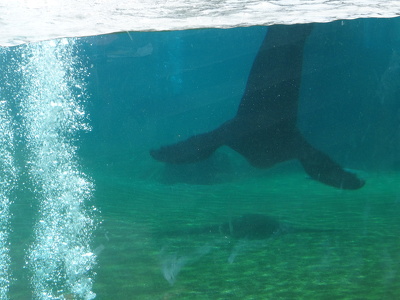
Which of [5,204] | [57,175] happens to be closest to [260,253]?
[5,204]

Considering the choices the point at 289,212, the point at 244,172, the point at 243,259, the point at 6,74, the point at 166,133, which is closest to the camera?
the point at 243,259

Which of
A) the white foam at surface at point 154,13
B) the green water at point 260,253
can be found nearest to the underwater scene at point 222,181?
the green water at point 260,253

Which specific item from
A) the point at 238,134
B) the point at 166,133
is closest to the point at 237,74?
the point at 166,133

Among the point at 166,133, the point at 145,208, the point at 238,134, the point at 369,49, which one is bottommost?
the point at 166,133

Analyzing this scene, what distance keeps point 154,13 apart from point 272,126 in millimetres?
13922

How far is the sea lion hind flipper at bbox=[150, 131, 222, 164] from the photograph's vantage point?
370 inches

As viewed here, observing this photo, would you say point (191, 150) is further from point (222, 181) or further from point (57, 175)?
point (57, 175)

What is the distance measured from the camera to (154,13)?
1.60 m

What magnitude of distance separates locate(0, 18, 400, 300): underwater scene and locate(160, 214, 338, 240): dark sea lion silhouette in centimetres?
3

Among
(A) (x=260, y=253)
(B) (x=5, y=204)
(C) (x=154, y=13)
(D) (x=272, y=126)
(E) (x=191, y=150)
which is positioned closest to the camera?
(C) (x=154, y=13)

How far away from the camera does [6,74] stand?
36.4 meters

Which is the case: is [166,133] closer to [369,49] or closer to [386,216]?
[369,49]

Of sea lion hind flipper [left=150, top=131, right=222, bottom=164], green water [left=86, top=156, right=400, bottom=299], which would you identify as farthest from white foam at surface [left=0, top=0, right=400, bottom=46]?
sea lion hind flipper [left=150, top=131, right=222, bottom=164]

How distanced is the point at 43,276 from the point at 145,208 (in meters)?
5.13
